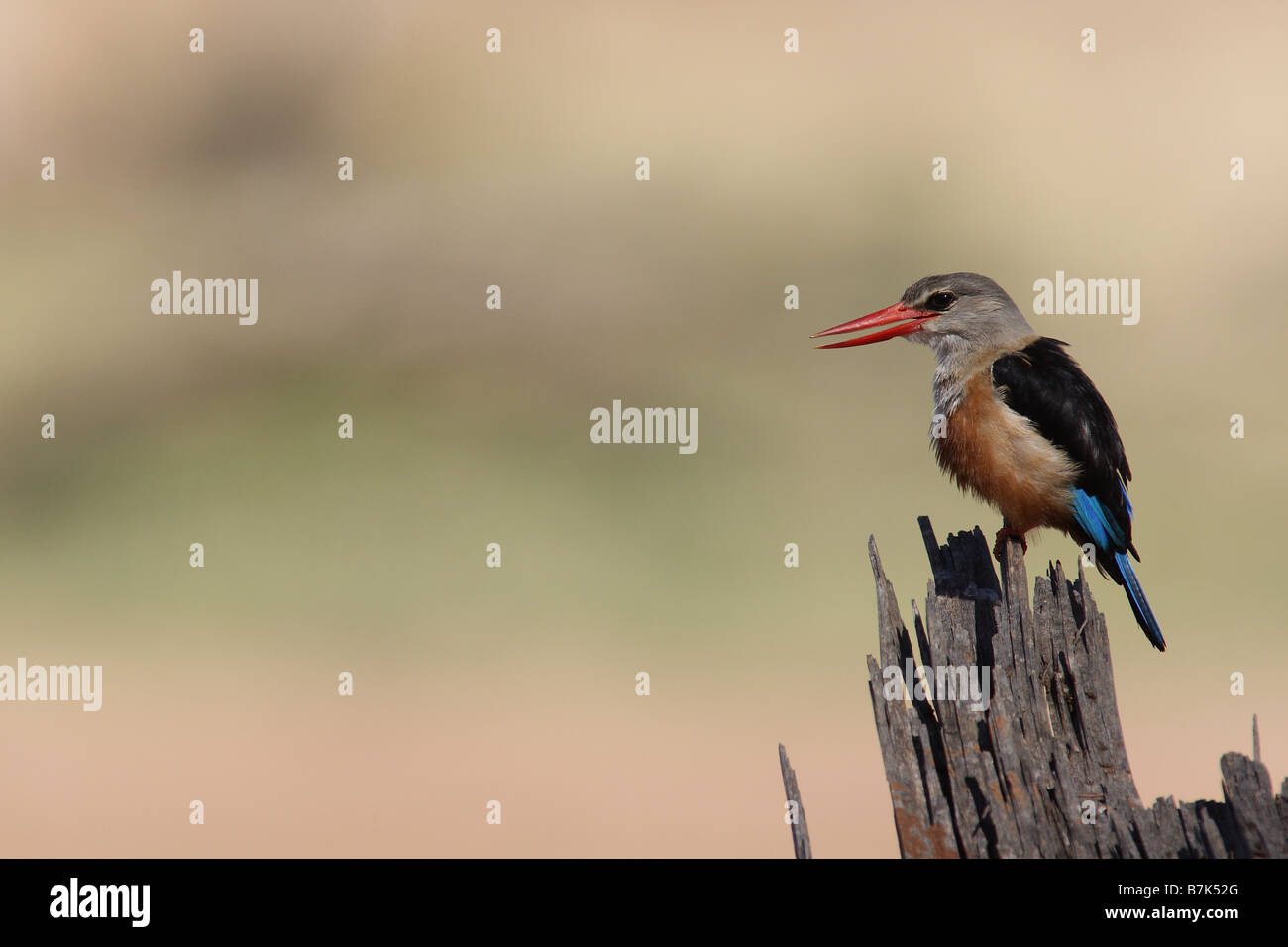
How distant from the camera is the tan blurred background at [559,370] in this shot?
1812 cm

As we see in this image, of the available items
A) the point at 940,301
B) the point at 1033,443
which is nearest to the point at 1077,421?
the point at 1033,443

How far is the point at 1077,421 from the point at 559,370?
64.8 ft

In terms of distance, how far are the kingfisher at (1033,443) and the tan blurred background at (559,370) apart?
878cm

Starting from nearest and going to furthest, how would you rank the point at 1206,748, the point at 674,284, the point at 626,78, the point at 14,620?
the point at 1206,748 < the point at 14,620 < the point at 674,284 < the point at 626,78

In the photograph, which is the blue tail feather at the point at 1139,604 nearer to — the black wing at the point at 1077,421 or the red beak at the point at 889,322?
the black wing at the point at 1077,421

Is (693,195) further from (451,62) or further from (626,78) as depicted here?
(451,62)

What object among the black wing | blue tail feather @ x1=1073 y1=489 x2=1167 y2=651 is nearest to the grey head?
the black wing

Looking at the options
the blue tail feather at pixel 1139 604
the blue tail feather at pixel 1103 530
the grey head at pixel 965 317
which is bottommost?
the blue tail feather at pixel 1139 604

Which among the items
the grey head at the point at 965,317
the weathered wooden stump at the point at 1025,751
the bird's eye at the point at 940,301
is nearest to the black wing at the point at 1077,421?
the grey head at the point at 965,317

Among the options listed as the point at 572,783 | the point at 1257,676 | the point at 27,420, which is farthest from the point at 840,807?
the point at 27,420

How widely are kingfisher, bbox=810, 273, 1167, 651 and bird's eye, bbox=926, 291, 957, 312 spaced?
132 millimetres

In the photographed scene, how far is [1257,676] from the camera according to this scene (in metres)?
18.9

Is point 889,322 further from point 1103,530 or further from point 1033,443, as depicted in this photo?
point 1103,530
